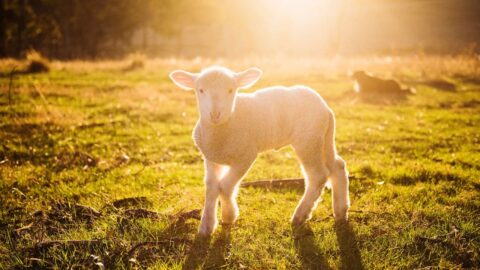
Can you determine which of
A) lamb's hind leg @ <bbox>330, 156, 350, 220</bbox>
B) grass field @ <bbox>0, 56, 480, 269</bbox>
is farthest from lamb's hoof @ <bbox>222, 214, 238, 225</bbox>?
lamb's hind leg @ <bbox>330, 156, 350, 220</bbox>

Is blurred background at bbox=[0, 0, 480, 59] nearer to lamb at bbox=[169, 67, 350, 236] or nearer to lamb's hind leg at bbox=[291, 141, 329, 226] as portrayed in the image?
lamb at bbox=[169, 67, 350, 236]

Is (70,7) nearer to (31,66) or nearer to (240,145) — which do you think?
(31,66)

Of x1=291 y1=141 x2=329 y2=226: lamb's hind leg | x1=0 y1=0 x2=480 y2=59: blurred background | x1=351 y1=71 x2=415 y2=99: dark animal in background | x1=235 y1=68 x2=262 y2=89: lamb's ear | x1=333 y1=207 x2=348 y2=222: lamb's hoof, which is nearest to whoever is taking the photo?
x1=235 y1=68 x2=262 y2=89: lamb's ear

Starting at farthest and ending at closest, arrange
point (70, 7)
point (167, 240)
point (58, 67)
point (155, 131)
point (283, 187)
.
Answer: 1. point (70, 7)
2. point (58, 67)
3. point (155, 131)
4. point (283, 187)
5. point (167, 240)

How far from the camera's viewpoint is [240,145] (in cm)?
449

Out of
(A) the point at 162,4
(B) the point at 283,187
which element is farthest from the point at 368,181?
(A) the point at 162,4

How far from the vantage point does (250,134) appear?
4.65 m

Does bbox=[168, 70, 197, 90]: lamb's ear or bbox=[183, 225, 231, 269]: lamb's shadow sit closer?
bbox=[183, 225, 231, 269]: lamb's shadow

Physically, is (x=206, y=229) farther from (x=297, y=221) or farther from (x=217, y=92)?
(x=217, y=92)

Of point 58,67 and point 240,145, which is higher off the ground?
point 240,145

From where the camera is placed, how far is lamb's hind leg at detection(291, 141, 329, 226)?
15.3 feet

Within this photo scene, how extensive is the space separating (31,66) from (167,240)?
1852 centimetres

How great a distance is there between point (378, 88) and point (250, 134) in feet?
42.7

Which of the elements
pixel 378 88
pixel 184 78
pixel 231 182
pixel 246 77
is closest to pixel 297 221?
pixel 231 182
